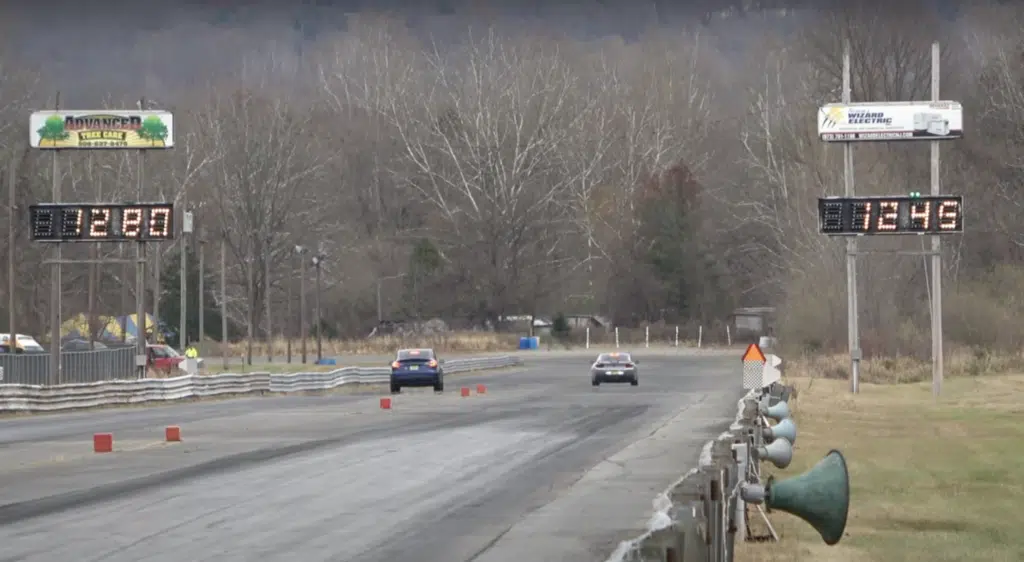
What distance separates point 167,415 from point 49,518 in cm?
2447

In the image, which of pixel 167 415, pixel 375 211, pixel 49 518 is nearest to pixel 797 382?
pixel 167 415

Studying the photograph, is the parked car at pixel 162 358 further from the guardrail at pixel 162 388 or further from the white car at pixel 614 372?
the white car at pixel 614 372

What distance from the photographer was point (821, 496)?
11.9 metres

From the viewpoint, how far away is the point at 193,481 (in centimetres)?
2203

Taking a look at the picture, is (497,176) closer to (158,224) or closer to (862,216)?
(158,224)

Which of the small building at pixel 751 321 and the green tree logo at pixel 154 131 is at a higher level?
the green tree logo at pixel 154 131

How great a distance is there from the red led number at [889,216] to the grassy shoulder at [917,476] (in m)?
5.03

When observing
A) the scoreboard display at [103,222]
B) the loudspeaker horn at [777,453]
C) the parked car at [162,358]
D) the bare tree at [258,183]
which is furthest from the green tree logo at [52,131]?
the bare tree at [258,183]

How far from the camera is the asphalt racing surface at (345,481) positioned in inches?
606

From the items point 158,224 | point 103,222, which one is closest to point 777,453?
point 158,224

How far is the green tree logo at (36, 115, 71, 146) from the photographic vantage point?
57281mm

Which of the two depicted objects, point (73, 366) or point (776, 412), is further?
point (73, 366)

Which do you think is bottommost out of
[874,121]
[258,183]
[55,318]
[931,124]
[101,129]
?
[55,318]

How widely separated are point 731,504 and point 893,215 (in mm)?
37153
